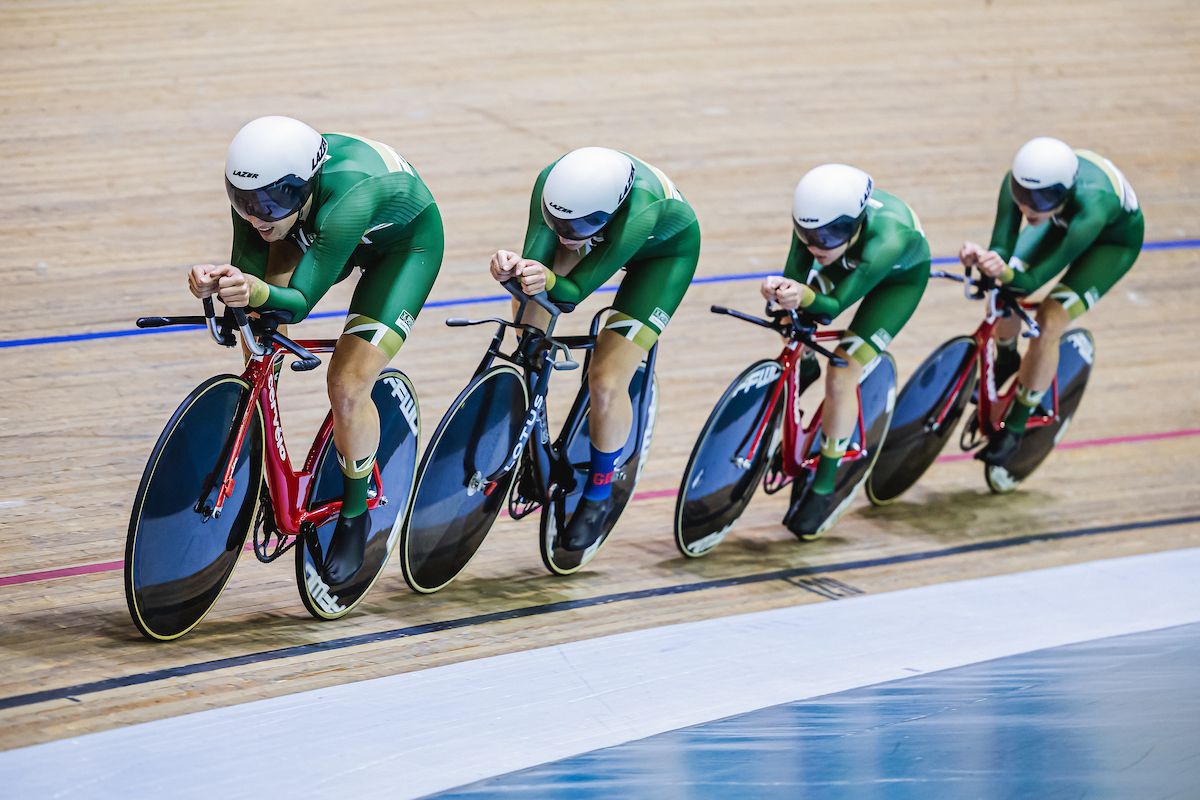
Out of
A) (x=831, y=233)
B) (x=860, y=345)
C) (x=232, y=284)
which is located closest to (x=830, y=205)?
(x=831, y=233)

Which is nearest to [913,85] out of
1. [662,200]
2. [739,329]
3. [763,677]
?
[739,329]

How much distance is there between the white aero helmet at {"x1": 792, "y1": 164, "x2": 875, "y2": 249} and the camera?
3732 millimetres

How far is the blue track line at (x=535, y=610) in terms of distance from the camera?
3.07 metres

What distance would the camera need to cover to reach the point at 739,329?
227 inches

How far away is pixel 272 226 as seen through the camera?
10.2 feet

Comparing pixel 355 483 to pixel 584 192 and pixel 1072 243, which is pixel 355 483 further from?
pixel 1072 243

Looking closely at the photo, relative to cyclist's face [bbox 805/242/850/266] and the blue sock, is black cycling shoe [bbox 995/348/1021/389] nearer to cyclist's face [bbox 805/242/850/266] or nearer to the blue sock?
cyclist's face [bbox 805/242/850/266]

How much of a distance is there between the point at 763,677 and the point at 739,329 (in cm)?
256

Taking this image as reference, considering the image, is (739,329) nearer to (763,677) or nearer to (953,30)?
(763,677)

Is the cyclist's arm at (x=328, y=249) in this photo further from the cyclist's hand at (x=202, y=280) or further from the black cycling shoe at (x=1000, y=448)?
the black cycling shoe at (x=1000, y=448)

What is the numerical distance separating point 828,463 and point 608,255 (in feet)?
3.40

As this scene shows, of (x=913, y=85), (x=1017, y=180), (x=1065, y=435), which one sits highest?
(x=913, y=85)

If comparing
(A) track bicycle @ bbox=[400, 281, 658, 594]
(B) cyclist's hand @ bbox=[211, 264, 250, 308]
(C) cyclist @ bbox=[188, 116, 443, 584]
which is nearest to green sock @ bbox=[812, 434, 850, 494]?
(A) track bicycle @ bbox=[400, 281, 658, 594]

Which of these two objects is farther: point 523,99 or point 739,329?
point 523,99
